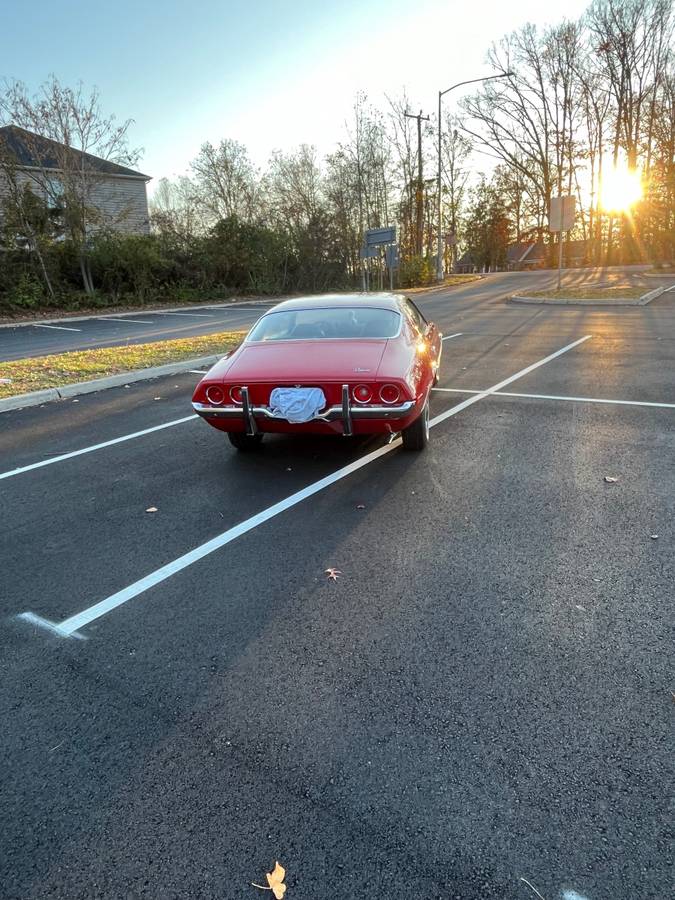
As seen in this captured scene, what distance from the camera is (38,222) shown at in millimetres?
22625

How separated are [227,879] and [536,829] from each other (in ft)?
3.14

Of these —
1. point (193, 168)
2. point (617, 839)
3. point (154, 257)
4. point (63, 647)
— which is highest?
point (193, 168)

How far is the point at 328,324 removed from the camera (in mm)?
5590

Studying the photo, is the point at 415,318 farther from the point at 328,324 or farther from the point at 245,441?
the point at 245,441

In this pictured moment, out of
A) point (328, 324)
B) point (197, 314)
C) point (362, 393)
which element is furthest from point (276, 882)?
point (197, 314)

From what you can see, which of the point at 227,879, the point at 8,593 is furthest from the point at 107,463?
the point at 227,879

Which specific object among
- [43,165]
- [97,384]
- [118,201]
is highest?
[118,201]

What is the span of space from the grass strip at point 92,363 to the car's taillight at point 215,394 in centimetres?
451

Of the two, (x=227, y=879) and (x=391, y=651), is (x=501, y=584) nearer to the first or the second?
(x=391, y=651)

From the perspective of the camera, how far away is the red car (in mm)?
4551

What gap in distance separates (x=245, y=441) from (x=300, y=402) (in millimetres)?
1102

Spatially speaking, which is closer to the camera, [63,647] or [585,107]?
[63,647]

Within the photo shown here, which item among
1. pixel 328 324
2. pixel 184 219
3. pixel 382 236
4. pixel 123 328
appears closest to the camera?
pixel 328 324

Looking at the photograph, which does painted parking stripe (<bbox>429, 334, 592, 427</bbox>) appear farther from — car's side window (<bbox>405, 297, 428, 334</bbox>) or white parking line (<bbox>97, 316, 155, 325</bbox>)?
white parking line (<bbox>97, 316, 155, 325</bbox>)
